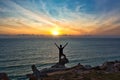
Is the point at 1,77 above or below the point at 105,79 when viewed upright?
above

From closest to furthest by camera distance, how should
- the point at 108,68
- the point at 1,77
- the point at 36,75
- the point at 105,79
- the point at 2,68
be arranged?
1. the point at 1,77
2. the point at 36,75
3. the point at 105,79
4. the point at 108,68
5. the point at 2,68

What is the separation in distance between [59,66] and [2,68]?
20.9m

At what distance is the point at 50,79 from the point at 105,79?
6.15m

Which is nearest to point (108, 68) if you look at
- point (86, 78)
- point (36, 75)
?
point (86, 78)

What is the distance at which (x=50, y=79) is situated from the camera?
2098cm

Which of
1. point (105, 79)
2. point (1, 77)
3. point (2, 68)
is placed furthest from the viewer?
point (2, 68)

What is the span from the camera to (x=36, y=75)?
17.8 meters

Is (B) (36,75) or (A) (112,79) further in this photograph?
(A) (112,79)

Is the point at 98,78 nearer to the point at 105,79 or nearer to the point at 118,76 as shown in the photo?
the point at 105,79

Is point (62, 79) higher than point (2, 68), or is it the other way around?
point (62, 79)

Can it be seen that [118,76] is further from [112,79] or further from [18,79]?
[18,79]

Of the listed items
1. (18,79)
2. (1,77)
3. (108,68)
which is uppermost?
(1,77)

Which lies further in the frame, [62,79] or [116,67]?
[116,67]

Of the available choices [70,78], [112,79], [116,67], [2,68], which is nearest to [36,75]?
[70,78]
